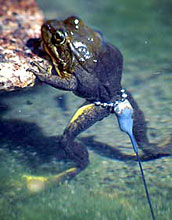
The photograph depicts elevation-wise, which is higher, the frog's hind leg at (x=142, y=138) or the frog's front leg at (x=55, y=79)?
the frog's front leg at (x=55, y=79)

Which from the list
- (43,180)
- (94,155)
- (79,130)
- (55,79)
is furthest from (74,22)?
(43,180)

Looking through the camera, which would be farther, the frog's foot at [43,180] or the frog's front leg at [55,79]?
the frog's foot at [43,180]

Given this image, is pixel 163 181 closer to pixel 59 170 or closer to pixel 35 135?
pixel 59 170

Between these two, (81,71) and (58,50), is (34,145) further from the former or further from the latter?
(58,50)

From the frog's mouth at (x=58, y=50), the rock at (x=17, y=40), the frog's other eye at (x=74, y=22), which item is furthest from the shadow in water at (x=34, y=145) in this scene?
the frog's other eye at (x=74, y=22)

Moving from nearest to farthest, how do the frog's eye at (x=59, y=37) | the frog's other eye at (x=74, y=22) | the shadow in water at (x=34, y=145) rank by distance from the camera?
the frog's eye at (x=59, y=37) < the frog's other eye at (x=74, y=22) < the shadow in water at (x=34, y=145)

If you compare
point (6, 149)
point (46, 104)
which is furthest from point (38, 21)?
point (6, 149)

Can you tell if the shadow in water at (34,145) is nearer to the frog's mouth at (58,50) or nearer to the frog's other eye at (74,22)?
the frog's mouth at (58,50)
